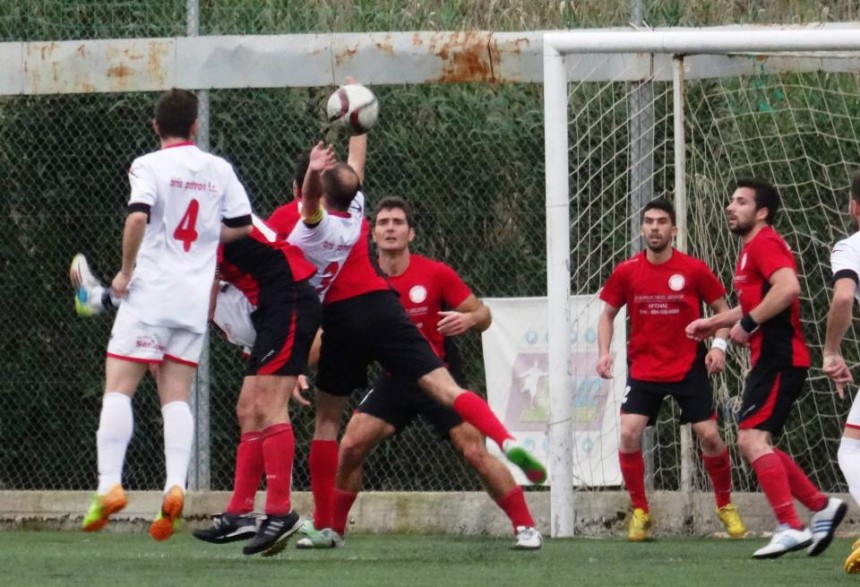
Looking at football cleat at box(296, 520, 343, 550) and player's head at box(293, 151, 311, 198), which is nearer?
player's head at box(293, 151, 311, 198)

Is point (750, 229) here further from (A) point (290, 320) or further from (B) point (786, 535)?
(A) point (290, 320)

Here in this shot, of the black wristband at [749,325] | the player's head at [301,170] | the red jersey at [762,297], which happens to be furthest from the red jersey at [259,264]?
the red jersey at [762,297]

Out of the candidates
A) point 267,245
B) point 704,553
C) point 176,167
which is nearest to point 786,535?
point 704,553

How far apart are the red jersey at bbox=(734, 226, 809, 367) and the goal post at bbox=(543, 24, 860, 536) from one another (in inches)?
62.7

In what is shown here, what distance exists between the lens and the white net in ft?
35.2

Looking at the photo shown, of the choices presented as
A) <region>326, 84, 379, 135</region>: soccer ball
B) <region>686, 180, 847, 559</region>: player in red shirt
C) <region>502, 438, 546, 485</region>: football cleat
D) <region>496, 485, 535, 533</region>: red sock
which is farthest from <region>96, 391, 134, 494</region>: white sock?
<region>686, 180, 847, 559</region>: player in red shirt

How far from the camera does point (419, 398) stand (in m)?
9.27

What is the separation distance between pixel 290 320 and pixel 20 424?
12.6ft

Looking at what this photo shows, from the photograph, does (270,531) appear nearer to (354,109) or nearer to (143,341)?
(143,341)

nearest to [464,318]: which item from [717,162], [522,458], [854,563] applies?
[522,458]

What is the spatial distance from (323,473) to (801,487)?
2386 millimetres

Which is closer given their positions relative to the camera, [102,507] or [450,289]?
[102,507]

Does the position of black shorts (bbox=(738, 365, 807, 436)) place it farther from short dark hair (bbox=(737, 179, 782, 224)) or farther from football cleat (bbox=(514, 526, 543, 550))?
football cleat (bbox=(514, 526, 543, 550))

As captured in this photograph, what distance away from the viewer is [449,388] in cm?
842
